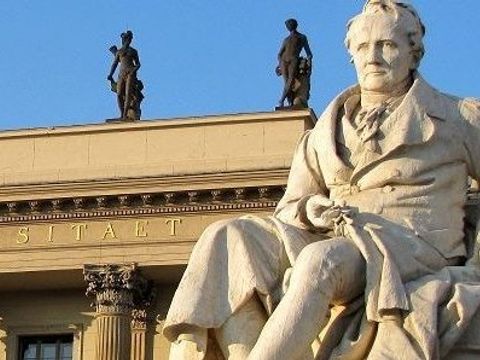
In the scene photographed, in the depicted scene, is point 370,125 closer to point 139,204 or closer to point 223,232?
point 223,232

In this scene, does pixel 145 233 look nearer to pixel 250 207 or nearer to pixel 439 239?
pixel 250 207

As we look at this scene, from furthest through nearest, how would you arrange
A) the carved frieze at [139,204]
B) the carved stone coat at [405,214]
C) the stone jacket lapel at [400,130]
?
1. the carved frieze at [139,204]
2. the stone jacket lapel at [400,130]
3. the carved stone coat at [405,214]

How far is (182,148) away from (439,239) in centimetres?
2779

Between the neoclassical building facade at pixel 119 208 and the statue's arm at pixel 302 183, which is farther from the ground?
the neoclassical building facade at pixel 119 208

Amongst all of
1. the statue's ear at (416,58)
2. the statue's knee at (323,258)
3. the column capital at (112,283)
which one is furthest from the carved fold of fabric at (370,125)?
the column capital at (112,283)

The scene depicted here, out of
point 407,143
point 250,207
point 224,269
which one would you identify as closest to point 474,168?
point 407,143

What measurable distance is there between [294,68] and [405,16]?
87.4 feet

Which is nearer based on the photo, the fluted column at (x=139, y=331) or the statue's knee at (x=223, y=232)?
the statue's knee at (x=223, y=232)

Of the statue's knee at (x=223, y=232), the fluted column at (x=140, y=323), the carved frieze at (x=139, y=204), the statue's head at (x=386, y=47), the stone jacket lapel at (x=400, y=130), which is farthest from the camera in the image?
the fluted column at (x=140, y=323)

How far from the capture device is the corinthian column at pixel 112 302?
107ft

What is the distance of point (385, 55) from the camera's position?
20.8 ft

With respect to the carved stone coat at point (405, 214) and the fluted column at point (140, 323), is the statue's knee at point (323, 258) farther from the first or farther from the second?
the fluted column at point (140, 323)

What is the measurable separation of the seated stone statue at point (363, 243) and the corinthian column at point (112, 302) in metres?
26.4

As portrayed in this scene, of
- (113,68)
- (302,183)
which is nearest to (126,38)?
(113,68)
